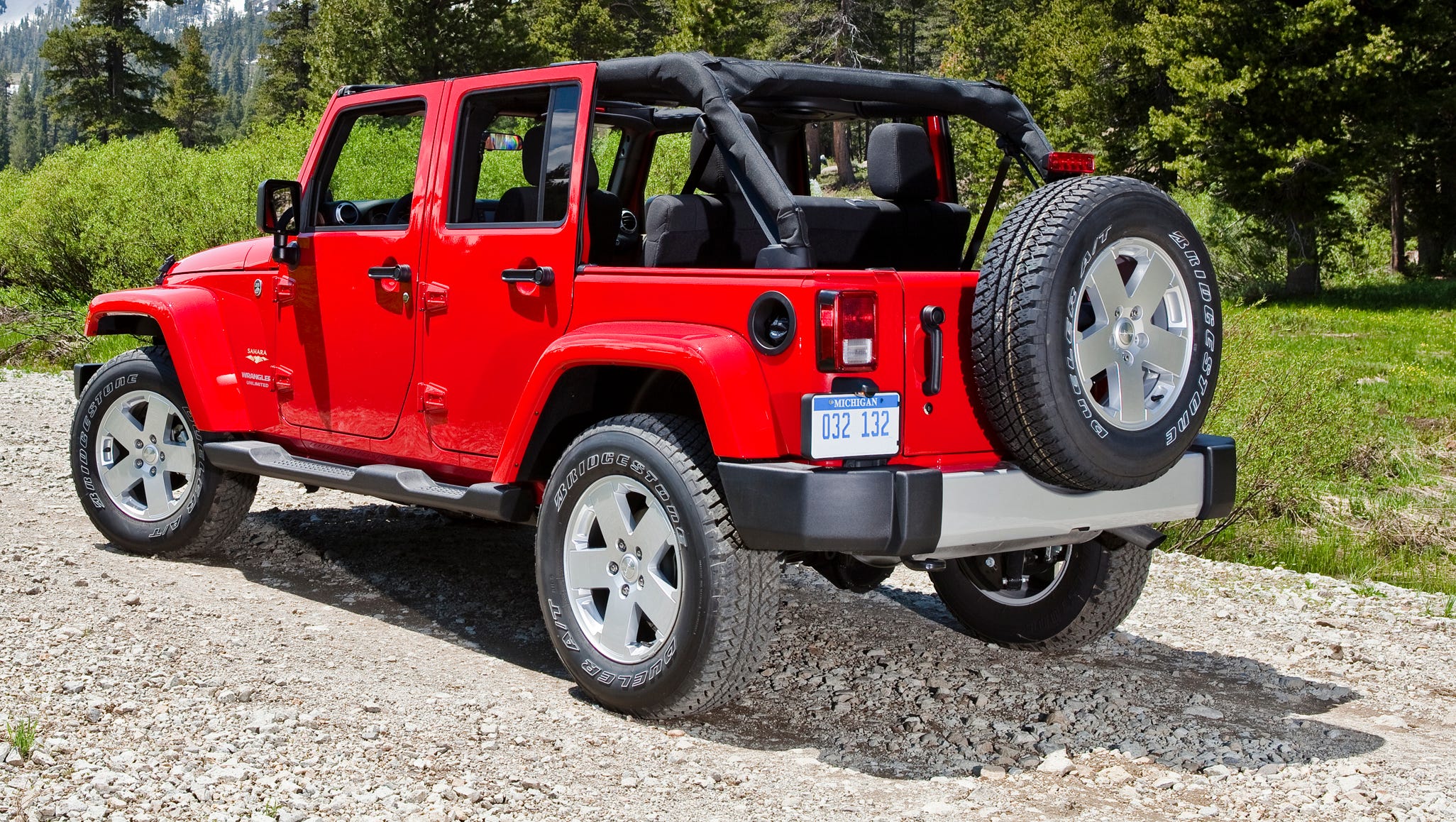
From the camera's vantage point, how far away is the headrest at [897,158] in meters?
4.46

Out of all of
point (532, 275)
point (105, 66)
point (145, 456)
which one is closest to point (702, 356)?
point (532, 275)

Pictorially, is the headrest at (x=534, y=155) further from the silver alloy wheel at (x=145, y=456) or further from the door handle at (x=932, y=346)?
the silver alloy wheel at (x=145, y=456)

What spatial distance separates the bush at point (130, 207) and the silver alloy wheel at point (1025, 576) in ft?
44.0

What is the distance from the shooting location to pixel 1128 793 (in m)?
3.76

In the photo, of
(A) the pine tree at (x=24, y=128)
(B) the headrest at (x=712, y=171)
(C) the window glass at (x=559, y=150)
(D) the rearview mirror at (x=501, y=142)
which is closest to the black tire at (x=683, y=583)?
(C) the window glass at (x=559, y=150)

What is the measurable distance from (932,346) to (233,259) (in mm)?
3378

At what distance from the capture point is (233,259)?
5.92 meters

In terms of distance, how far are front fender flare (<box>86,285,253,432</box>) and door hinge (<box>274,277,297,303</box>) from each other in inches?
16.9

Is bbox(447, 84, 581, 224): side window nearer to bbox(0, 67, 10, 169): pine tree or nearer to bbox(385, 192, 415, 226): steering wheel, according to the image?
bbox(385, 192, 415, 226): steering wheel

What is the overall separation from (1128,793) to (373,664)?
2468 mm

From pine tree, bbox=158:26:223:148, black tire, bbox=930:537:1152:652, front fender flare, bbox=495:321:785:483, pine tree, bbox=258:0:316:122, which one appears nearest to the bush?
black tire, bbox=930:537:1152:652

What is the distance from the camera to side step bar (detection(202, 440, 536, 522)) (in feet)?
15.4

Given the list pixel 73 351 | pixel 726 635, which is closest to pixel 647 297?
pixel 726 635

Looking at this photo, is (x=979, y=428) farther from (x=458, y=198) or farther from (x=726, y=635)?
(x=458, y=198)
